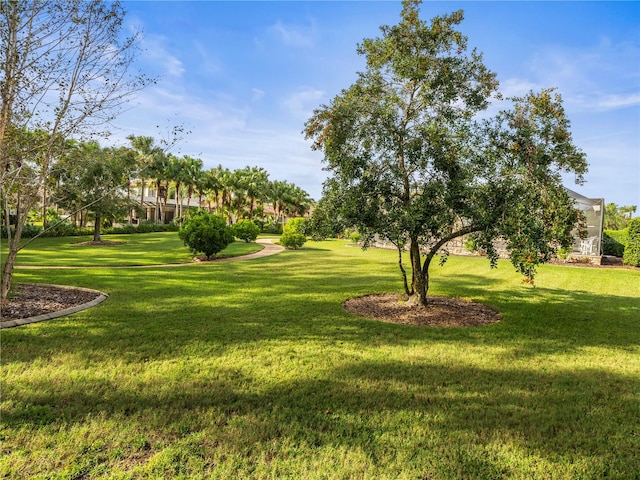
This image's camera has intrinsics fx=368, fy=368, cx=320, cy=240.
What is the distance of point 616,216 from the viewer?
2473 inches

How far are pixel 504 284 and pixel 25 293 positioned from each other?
48.7 ft

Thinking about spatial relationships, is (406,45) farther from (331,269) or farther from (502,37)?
(331,269)

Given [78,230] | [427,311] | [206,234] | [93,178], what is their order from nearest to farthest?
[427,311], [206,234], [93,178], [78,230]

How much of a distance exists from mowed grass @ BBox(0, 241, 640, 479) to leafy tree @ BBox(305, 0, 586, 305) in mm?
1981

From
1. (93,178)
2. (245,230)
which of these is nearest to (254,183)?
(245,230)

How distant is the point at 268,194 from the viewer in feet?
177

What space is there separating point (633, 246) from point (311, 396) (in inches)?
904

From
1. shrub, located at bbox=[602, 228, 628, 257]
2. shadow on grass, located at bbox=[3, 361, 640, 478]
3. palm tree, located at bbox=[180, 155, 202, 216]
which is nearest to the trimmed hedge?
palm tree, located at bbox=[180, 155, 202, 216]

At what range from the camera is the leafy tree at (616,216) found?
2391 inches

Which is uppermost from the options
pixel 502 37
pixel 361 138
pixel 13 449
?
pixel 502 37

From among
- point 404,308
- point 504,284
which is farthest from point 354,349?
point 504,284

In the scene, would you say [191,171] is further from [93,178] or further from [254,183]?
[93,178]

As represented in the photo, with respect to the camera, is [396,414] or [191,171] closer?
[396,414]

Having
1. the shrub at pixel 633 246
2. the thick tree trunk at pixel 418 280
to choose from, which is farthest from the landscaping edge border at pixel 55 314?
the shrub at pixel 633 246
